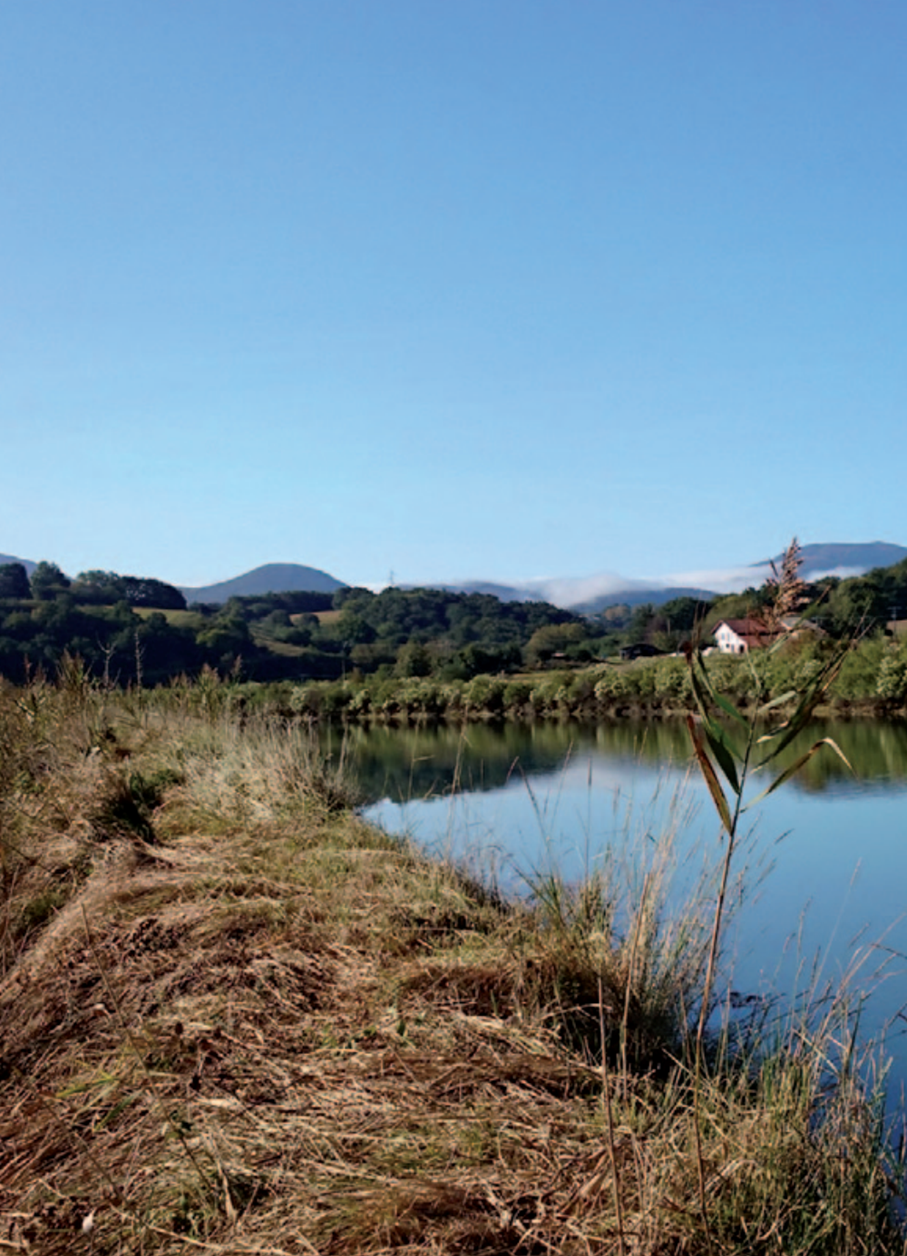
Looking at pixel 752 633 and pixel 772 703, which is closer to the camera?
pixel 772 703

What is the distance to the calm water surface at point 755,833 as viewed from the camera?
3.96 meters

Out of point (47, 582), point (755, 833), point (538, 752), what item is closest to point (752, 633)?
point (755, 833)

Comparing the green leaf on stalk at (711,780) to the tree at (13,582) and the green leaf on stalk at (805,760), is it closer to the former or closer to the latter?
the green leaf on stalk at (805,760)

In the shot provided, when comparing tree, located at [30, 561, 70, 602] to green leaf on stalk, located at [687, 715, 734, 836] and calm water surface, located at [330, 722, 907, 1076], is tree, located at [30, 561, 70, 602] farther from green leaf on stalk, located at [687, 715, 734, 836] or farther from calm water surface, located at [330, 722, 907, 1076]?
green leaf on stalk, located at [687, 715, 734, 836]

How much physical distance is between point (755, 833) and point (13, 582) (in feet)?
143

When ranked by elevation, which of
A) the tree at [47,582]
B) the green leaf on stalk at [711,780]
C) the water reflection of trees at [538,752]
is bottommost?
the water reflection of trees at [538,752]

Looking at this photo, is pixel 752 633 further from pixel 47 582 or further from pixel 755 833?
pixel 47 582

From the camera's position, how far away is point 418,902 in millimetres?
3432

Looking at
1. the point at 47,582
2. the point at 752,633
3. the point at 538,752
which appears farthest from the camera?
the point at 47,582

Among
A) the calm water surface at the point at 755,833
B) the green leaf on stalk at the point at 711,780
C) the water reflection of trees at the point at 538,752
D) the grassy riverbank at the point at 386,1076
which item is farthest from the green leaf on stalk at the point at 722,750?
the water reflection of trees at the point at 538,752

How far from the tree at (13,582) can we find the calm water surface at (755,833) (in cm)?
3373

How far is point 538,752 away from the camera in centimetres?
1551

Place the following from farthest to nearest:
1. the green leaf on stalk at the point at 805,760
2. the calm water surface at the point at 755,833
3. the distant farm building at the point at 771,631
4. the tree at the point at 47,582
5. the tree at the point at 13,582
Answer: the tree at the point at 13,582
the tree at the point at 47,582
the calm water surface at the point at 755,833
the distant farm building at the point at 771,631
the green leaf on stalk at the point at 805,760

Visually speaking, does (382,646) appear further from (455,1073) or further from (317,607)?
(455,1073)
